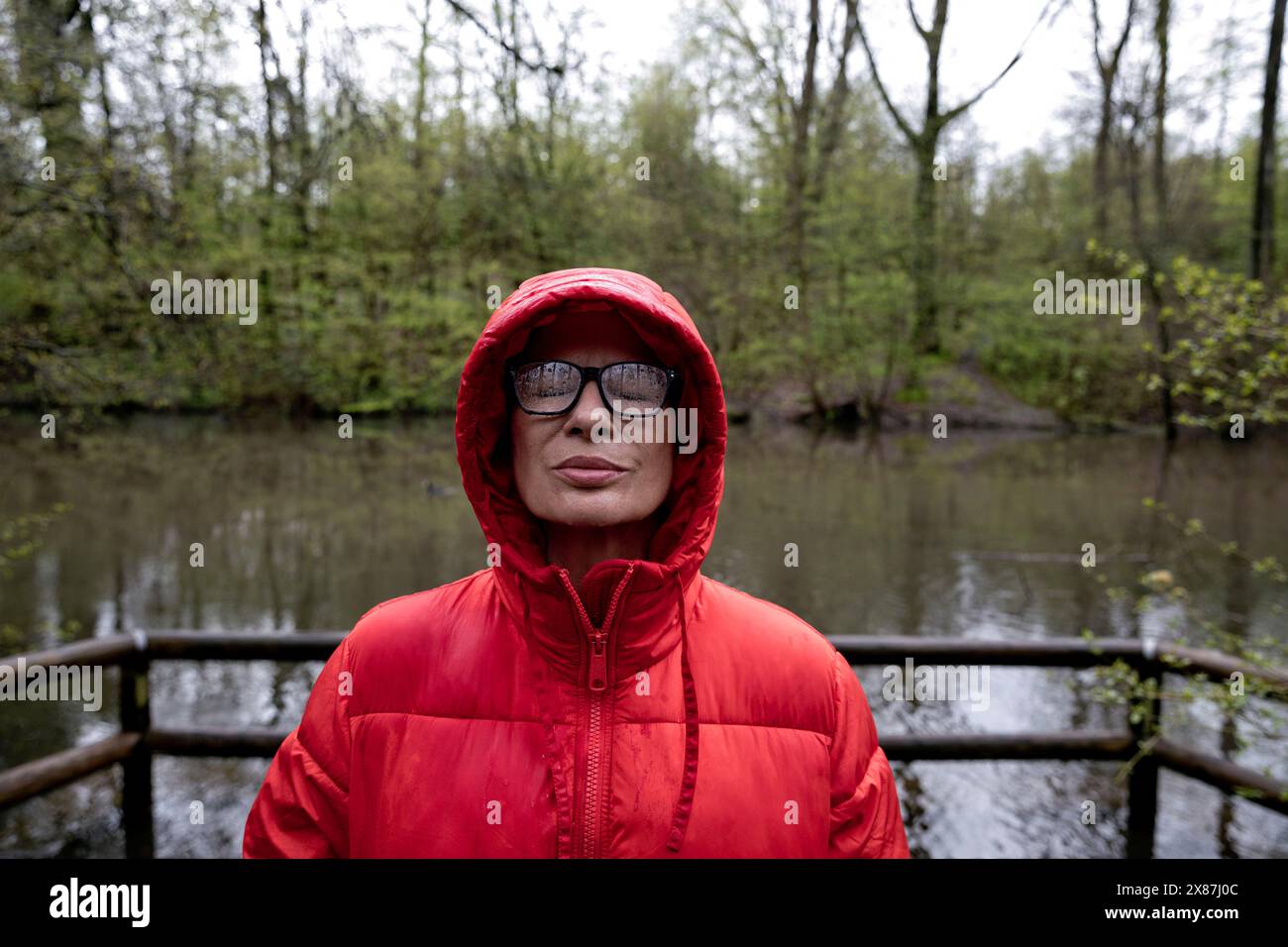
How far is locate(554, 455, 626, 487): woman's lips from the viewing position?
124 centimetres

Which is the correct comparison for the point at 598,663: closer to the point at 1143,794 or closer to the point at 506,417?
the point at 506,417

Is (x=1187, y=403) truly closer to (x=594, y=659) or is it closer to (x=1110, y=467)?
(x=1110, y=467)

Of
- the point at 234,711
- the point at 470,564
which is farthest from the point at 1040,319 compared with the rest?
the point at 234,711

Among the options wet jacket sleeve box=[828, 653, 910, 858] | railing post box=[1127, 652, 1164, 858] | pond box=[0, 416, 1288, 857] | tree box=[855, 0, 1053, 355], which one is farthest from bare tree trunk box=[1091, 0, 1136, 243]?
wet jacket sleeve box=[828, 653, 910, 858]

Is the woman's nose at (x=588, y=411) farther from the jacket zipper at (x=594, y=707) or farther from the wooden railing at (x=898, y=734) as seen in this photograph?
the wooden railing at (x=898, y=734)

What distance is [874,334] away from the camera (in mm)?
19281

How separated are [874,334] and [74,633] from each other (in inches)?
636

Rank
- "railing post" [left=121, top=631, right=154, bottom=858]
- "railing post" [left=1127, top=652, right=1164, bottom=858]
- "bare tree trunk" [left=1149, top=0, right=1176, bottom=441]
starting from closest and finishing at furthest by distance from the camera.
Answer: "railing post" [left=121, top=631, right=154, bottom=858], "railing post" [left=1127, top=652, right=1164, bottom=858], "bare tree trunk" [left=1149, top=0, right=1176, bottom=441]

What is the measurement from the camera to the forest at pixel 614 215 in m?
4.41

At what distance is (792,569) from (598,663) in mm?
8618

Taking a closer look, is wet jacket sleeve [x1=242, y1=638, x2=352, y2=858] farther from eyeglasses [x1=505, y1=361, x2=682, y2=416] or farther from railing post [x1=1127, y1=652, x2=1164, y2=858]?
railing post [x1=1127, y1=652, x2=1164, y2=858]

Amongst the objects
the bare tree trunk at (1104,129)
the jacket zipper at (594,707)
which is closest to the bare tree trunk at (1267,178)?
the bare tree trunk at (1104,129)

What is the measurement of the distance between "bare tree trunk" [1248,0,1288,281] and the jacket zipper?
70.3 feet

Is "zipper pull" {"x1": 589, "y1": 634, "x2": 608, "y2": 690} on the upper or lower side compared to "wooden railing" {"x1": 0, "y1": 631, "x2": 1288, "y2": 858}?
upper
